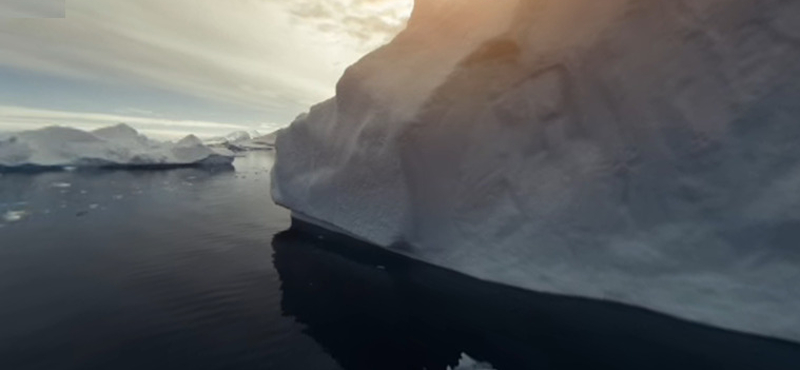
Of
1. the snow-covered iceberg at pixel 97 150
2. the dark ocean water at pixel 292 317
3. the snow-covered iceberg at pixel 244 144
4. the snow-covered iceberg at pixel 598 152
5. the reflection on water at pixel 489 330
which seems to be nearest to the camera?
the dark ocean water at pixel 292 317

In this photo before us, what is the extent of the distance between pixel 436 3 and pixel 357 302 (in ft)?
25.6

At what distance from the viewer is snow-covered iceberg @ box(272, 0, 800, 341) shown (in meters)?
5.80

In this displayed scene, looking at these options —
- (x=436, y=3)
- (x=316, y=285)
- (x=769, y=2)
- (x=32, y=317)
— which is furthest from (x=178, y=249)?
(x=769, y=2)

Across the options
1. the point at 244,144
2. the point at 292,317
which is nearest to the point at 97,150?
the point at 292,317

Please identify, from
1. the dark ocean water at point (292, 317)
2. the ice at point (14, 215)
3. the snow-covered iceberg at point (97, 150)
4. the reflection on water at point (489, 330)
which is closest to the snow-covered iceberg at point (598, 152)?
the reflection on water at point (489, 330)

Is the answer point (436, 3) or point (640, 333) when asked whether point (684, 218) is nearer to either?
point (640, 333)

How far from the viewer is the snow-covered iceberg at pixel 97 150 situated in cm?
2814

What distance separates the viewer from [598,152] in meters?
7.11

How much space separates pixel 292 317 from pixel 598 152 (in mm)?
6416

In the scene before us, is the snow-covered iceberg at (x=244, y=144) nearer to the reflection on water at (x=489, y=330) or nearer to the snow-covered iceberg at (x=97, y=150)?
the snow-covered iceberg at (x=97, y=150)

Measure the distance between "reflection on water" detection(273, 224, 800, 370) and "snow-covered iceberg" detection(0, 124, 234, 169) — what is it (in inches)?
1241

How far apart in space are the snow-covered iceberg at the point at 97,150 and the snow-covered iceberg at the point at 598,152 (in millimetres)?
30392

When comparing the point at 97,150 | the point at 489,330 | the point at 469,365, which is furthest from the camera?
the point at 97,150

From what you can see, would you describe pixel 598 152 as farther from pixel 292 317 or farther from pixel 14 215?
pixel 14 215
